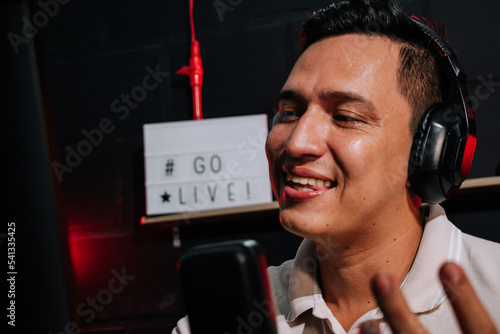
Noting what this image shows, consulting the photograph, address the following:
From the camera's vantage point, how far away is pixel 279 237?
5.90 ft

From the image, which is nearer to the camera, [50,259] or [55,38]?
[50,259]

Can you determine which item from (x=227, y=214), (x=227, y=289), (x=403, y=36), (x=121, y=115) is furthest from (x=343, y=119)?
(x=121, y=115)

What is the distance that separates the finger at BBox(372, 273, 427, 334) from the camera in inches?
16.8

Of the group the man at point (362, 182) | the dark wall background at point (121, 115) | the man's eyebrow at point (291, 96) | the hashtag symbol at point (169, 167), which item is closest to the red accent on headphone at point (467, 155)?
the man at point (362, 182)

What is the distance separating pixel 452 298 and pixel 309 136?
54cm

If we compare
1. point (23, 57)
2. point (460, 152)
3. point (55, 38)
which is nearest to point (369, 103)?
point (460, 152)

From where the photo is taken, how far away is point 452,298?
45cm

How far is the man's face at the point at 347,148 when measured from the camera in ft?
3.09

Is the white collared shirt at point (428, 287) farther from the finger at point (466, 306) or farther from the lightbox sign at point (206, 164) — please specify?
the lightbox sign at point (206, 164)

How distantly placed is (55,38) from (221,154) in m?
1.05

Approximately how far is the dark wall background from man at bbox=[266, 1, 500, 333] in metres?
0.73

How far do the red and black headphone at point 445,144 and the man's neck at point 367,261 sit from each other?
0.10 metres

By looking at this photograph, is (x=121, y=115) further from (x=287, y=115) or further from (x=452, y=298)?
(x=452, y=298)

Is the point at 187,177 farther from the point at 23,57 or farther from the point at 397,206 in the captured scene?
the point at 397,206
